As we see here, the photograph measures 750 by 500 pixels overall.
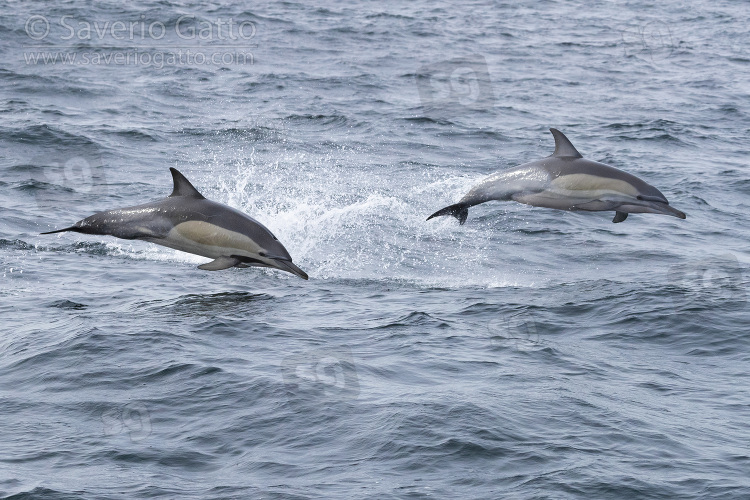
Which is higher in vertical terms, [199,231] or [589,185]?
[589,185]

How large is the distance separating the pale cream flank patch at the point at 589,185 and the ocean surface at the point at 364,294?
168 cm

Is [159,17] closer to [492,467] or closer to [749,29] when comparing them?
[749,29]

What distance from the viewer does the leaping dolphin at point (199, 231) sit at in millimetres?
10648

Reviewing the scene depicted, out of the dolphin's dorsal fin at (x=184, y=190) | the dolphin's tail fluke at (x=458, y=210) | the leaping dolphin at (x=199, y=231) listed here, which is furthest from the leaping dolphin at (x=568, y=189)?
the dolphin's dorsal fin at (x=184, y=190)

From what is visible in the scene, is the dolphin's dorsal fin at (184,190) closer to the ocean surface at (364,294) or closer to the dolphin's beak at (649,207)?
the ocean surface at (364,294)

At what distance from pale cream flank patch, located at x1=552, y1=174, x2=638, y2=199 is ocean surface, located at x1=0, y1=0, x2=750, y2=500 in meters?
1.68

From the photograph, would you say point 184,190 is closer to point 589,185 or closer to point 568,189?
point 568,189

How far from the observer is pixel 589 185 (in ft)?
35.3

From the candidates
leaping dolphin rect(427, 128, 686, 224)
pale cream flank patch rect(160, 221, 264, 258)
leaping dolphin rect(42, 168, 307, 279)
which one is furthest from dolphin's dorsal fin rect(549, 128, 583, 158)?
pale cream flank patch rect(160, 221, 264, 258)

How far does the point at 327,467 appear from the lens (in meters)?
8.55

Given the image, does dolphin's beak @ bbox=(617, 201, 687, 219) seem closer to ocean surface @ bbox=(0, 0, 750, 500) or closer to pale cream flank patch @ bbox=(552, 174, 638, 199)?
pale cream flank patch @ bbox=(552, 174, 638, 199)

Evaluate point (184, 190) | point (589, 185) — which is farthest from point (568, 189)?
point (184, 190)

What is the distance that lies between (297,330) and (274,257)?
1.26m

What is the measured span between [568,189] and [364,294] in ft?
11.0
